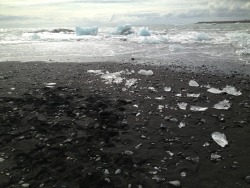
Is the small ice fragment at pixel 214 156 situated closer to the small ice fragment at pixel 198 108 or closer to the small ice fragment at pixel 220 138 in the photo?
the small ice fragment at pixel 220 138

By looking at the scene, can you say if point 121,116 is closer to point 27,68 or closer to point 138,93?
point 138,93

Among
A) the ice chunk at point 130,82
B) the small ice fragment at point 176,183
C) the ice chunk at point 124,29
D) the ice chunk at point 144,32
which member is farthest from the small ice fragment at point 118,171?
the ice chunk at point 124,29

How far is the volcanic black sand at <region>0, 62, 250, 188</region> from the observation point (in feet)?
12.9

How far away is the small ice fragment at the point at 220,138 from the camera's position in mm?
4872

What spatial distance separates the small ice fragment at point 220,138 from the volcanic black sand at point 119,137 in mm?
87

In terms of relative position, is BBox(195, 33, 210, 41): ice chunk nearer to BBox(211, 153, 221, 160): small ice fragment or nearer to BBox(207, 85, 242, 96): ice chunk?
BBox(207, 85, 242, 96): ice chunk

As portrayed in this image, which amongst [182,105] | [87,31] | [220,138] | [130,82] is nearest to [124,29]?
[87,31]

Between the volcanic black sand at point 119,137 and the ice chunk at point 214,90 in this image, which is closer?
the volcanic black sand at point 119,137

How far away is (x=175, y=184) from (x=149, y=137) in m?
Result: 1.59

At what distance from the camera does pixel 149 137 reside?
524 centimetres

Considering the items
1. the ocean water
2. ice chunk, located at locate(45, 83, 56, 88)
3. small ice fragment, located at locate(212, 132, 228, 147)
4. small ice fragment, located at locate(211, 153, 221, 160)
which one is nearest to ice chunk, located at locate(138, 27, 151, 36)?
the ocean water

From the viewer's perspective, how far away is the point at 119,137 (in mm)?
5238

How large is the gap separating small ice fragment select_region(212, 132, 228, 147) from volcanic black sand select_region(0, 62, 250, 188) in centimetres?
9

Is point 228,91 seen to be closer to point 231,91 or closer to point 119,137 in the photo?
point 231,91
